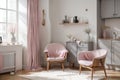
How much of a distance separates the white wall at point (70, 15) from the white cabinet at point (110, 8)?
306 mm

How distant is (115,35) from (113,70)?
3.84ft

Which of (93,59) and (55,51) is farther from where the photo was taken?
(55,51)

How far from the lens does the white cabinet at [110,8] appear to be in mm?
5805

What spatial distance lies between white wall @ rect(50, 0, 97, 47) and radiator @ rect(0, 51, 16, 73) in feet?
5.91

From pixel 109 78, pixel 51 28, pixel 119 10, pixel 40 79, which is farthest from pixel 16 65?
pixel 119 10

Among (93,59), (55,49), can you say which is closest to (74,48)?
(55,49)

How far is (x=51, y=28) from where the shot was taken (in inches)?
264

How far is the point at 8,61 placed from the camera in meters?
5.30

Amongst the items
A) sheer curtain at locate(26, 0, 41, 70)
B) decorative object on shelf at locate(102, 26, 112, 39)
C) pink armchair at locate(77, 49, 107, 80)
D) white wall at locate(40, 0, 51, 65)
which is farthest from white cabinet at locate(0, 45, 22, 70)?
decorative object on shelf at locate(102, 26, 112, 39)

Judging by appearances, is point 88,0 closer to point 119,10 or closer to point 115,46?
point 119,10

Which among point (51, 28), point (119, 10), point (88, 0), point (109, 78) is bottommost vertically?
point (109, 78)

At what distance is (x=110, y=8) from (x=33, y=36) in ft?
8.84

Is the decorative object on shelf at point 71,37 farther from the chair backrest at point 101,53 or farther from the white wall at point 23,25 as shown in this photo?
the white wall at point 23,25

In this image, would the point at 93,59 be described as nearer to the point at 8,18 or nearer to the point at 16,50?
the point at 16,50
